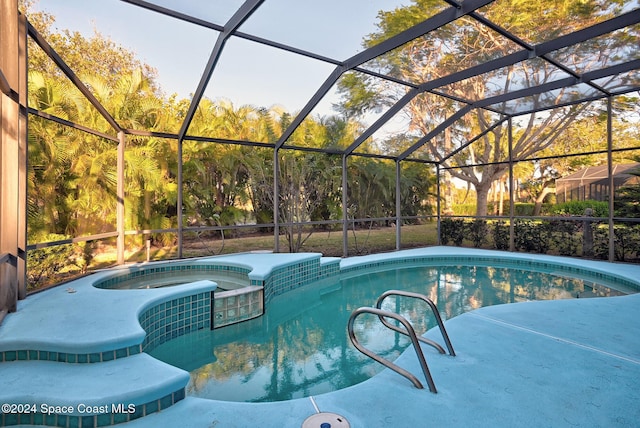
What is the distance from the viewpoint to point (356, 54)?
219 inches

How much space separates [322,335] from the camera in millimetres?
4395

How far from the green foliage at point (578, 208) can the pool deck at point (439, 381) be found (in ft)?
34.8

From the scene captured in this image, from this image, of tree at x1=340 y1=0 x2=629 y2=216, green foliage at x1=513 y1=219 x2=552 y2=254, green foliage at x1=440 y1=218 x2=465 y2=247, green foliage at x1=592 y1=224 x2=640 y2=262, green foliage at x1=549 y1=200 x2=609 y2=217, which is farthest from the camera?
green foliage at x1=549 y1=200 x2=609 y2=217

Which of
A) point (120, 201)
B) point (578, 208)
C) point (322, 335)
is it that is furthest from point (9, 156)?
point (578, 208)

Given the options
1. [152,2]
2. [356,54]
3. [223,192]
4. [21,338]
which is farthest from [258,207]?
[21,338]

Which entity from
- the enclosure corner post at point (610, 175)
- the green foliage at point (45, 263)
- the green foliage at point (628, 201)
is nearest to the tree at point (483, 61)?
the enclosure corner post at point (610, 175)

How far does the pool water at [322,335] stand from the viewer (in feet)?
10.5

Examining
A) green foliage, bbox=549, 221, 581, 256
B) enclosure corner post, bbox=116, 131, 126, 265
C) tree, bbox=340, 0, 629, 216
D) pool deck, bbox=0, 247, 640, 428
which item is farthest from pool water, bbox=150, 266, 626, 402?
tree, bbox=340, 0, 629, 216

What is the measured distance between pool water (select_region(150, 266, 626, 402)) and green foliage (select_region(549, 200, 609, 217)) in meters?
6.75

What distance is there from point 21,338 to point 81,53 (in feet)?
44.7

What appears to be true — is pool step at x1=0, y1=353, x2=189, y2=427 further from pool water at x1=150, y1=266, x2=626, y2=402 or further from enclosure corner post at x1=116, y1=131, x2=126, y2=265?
enclosure corner post at x1=116, y1=131, x2=126, y2=265

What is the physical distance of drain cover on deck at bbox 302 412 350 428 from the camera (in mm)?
2045

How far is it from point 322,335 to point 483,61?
17.7 feet

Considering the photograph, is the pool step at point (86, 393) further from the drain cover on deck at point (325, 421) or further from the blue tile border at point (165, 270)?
the blue tile border at point (165, 270)
